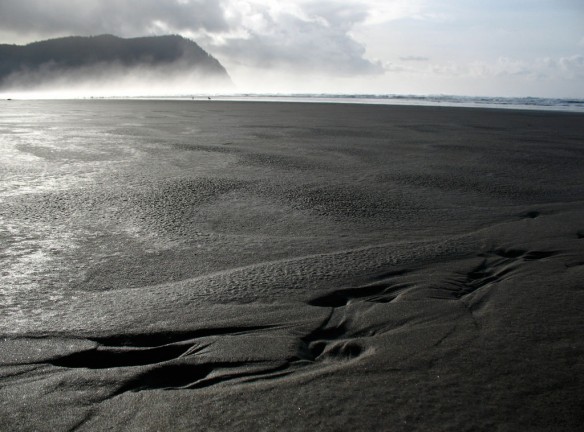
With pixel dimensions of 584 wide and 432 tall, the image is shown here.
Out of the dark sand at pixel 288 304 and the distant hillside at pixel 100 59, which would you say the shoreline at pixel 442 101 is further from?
the distant hillside at pixel 100 59

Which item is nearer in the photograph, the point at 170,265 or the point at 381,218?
the point at 170,265

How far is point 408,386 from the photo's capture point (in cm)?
171

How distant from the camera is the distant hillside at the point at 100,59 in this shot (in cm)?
13350

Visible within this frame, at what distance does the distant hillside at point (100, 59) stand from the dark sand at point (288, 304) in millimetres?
144383

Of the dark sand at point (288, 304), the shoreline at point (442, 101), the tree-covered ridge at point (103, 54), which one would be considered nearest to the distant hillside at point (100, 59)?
the tree-covered ridge at point (103, 54)

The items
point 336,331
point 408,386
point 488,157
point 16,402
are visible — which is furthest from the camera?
point 488,157

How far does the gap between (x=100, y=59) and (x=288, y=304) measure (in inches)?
6221

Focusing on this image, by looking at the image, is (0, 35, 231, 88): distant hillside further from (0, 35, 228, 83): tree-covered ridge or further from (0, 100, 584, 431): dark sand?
(0, 100, 584, 431): dark sand

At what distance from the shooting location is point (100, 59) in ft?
470

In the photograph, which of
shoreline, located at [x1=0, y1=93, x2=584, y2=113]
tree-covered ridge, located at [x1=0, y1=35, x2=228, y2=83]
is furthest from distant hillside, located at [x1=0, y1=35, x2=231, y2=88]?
shoreline, located at [x1=0, y1=93, x2=584, y2=113]

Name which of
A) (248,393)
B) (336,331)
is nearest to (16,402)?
(248,393)

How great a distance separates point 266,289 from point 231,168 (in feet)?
12.2

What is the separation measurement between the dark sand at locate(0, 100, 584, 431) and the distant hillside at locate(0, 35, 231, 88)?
14438 cm

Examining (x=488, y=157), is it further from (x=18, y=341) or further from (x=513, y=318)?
(x=18, y=341)
